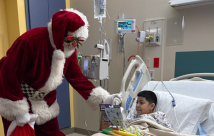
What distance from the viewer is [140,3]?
7.67ft

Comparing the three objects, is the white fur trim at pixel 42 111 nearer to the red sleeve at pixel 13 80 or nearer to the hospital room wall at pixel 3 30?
the red sleeve at pixel 13 80

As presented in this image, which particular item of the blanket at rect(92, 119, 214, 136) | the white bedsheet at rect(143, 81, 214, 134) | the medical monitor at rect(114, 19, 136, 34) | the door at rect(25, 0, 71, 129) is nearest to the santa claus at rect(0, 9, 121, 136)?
the blanket at rect(92, 119, 214, 136)

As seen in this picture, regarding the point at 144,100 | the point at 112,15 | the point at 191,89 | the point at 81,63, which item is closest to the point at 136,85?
the point at 144,100

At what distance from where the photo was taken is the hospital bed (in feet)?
4.93

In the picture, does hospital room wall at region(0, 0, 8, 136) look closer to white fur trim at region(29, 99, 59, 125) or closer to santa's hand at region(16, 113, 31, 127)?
white fur trim at region(29, 99, 59, 125)

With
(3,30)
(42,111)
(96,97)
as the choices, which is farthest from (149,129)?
(3,30)

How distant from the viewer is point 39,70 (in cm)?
113

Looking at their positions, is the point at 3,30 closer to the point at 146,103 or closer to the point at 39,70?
the point at 39,70

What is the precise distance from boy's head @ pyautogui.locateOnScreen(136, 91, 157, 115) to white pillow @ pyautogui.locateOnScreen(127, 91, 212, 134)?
77mm

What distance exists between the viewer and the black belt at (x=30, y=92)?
3.83 feet

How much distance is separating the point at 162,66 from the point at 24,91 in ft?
5.55

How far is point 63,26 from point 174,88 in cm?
131

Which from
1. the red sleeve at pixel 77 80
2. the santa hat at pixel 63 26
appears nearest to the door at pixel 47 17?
the red sleeve at pixel 77 80

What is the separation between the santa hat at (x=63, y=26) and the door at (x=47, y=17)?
1.38 metres
